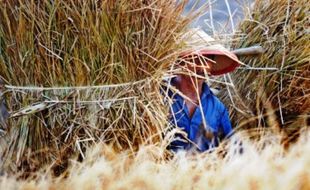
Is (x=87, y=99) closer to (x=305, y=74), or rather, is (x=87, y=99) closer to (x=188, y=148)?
(x=188, y=148)

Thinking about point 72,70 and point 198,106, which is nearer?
point 72,70

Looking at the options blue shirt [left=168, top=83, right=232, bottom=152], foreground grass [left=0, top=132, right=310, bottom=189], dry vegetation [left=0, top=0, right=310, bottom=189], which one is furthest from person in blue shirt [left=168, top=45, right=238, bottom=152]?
foreground grass [left=0, top=132, right=310, bottom=189]

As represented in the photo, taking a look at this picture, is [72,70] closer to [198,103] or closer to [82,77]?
[82,77]

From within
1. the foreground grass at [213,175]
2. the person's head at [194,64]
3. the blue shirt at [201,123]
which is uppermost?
the foreground grass at [213,175]

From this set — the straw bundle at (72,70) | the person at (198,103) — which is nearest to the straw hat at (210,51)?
the person at (198,103)

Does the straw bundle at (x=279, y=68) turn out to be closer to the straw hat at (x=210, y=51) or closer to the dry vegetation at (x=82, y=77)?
the straw hat at (x=210, y=51)

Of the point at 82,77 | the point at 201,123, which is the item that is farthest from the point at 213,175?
the point at 201,123

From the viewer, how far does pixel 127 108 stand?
1.82m

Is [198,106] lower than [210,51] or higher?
lower

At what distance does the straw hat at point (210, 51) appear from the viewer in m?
1.94

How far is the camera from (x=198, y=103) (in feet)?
7.22

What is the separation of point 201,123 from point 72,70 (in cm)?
54

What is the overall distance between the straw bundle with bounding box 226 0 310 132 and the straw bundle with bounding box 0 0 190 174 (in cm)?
67

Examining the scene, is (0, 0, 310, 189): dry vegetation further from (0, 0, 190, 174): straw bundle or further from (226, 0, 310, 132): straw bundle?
(226, 0, 310, 132): straw bundle
